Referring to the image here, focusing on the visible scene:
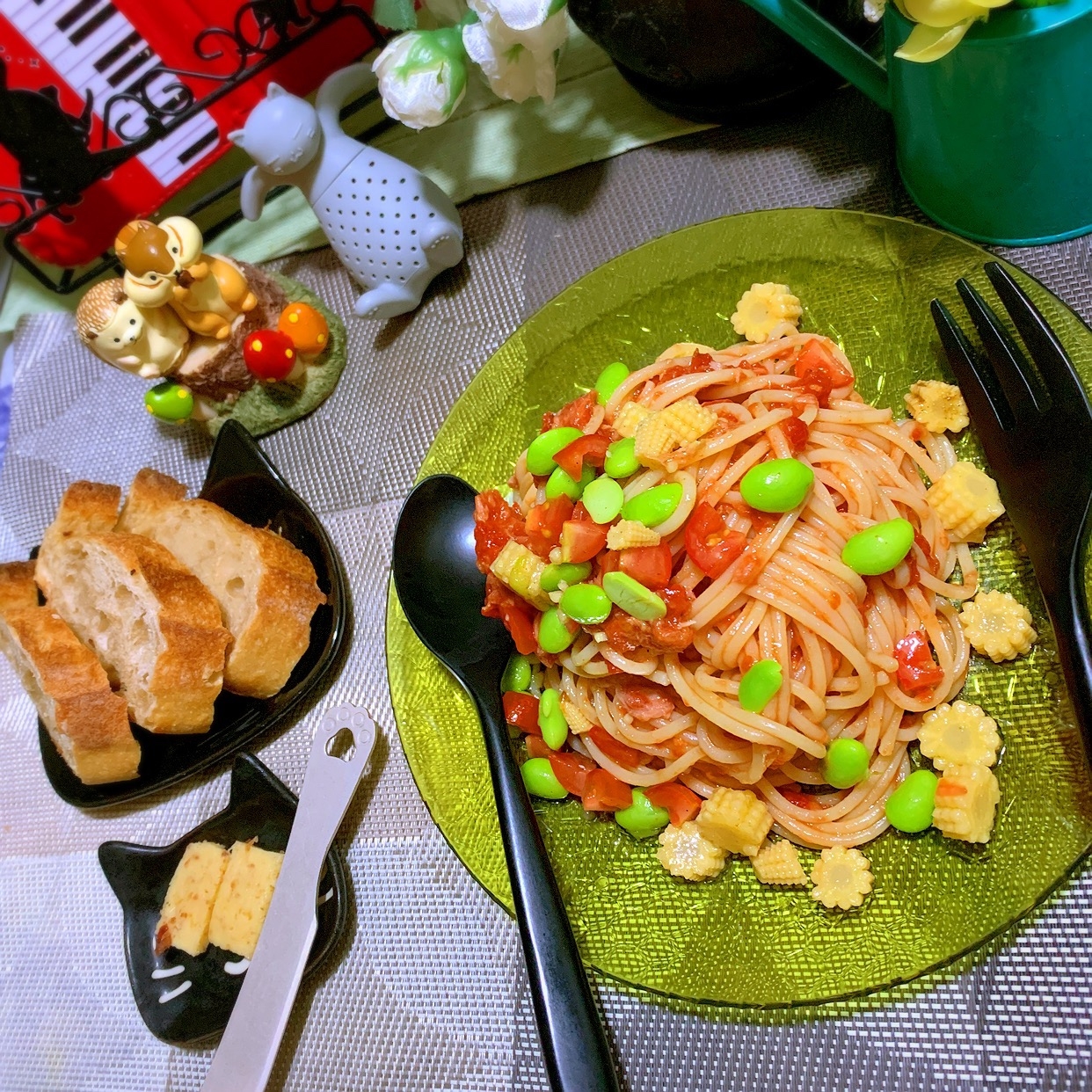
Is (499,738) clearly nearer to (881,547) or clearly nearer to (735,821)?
(735,821)

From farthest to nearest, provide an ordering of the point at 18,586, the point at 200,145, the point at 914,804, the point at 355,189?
the point at 200,145, the point at 18,586, the point at 355,189, the point at 914,804

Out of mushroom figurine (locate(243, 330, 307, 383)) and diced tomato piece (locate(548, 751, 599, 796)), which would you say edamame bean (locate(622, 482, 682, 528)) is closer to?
diced tomato piece (locate(548, 751, 599, 796))

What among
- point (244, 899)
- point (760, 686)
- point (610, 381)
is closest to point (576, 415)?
point (610, 381)

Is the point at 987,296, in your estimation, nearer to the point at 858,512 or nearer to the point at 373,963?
the point at 858,512

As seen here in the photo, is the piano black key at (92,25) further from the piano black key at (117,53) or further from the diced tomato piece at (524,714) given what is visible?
the diced tomato piece at (524,714)

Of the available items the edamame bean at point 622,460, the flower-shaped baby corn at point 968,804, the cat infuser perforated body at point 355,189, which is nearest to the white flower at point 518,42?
the cat infuser perforated body at point 355,189

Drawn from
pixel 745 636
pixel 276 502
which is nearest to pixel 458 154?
pixel 276 502

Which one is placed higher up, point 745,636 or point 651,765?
point 745,636
